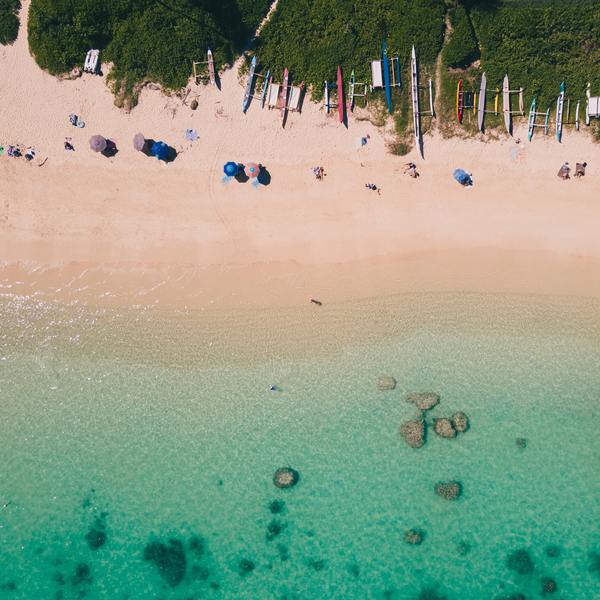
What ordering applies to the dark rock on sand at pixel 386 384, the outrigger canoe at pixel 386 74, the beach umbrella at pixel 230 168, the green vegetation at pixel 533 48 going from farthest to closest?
1. the dark rock on sand at pixel 386 384
2. the beach umbrella at pixel 230 168
3. the outrigger canoe at pixel 386 74
4. the green vegetation at pixel 533 48

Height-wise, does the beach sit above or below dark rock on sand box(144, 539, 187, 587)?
above

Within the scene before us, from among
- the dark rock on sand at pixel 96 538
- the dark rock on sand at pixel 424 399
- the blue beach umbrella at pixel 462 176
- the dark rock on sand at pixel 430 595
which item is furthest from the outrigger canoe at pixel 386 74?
the dark rock on sand at pixel 96 538

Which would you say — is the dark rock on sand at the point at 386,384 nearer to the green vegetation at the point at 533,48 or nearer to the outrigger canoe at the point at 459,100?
the green vegetation at the point at 533,48

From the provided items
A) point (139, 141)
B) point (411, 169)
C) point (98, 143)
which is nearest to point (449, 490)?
point (411, 169)

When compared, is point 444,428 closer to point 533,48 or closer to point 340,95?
point 340,95

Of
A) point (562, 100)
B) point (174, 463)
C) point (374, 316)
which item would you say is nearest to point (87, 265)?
point (174, 463)

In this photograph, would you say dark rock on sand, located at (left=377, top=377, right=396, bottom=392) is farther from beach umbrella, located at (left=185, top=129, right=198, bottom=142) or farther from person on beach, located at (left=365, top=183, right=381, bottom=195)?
beach umbrella, located at (left=185, top=129, right=198, bottom=142)

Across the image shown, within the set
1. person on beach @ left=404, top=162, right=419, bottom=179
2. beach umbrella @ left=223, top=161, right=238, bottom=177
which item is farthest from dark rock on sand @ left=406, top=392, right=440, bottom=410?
beach umbrella @ left=223, top=161, right=238, bottom=177
